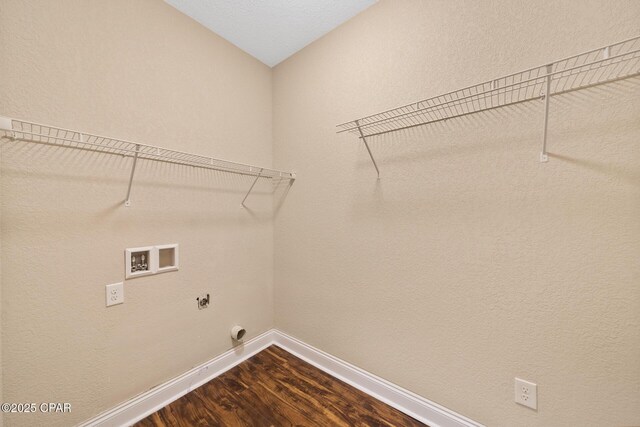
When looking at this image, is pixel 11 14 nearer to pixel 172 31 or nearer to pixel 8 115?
pixel 8 115

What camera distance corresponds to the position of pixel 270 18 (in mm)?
1631

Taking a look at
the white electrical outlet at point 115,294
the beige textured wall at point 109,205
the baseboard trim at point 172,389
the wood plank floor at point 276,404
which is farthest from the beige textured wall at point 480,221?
the white electrical outlet at point 115,294

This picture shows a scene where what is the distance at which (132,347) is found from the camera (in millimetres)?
1348

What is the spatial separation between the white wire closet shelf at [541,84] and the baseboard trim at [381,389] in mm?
1360

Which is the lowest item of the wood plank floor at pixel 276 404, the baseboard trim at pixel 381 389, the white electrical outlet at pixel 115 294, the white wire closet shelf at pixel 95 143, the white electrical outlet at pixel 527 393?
the wood plank floor at pixel 276 404

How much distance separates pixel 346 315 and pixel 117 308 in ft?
4.46

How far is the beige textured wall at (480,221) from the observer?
0.92 metres

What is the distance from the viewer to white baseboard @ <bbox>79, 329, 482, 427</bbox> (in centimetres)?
127

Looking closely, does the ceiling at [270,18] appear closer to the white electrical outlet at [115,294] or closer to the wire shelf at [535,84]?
the wire shelf at [535,84]

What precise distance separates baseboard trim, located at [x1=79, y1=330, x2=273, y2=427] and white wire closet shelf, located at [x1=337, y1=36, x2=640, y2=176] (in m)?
1.85

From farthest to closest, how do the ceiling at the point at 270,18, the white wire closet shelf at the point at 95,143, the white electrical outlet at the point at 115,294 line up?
1. the ceiling at the point at 270,18
2. the white electrical outlet at the point at 115,294
3. the white wire closet shelf at the point at 95,143

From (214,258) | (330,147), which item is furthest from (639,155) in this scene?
(214,258)

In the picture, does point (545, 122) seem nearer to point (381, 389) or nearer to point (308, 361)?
point (381, 389)

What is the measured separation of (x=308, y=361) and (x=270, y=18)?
252 centimetres
